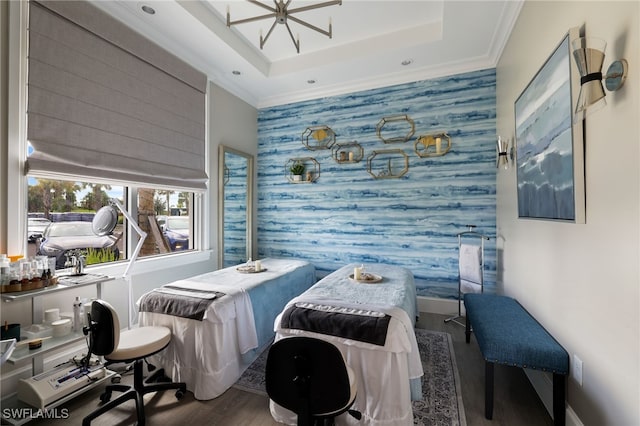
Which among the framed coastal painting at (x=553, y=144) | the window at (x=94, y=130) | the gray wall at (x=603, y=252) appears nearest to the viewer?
the gray wall at (x=603, y=252)

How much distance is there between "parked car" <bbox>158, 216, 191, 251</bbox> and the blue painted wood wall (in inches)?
50.4

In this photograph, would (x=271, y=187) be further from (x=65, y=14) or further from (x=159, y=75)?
(x=65, y=14)

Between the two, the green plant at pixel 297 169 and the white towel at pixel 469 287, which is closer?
the white towel at pixel 469 287

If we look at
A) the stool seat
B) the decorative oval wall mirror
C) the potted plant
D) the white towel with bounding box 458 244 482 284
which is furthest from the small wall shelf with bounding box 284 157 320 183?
the stool seat

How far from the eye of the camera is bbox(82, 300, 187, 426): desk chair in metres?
1.62

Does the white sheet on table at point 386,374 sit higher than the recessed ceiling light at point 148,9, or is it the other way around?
the recessed ceiling light at point 148,9

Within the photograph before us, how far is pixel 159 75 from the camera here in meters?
2.81

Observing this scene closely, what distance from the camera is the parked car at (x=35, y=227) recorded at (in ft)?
6.69

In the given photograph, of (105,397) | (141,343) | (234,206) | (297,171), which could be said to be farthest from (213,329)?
(297,171)

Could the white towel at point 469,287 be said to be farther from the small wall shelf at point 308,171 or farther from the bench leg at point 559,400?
the small wall shelf at point 308,171

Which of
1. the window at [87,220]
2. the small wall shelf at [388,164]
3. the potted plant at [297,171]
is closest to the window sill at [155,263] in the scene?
the window at [87,220]

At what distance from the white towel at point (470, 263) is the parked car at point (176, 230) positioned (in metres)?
3.24

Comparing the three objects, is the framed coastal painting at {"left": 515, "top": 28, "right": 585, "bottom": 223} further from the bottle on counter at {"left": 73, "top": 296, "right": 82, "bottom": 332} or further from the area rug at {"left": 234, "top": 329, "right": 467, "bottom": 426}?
the bottle on counter at {"left": 73, "top": 296, "right": 82, "bottom": 332}

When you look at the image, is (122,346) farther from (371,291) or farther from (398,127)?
(398,127)
